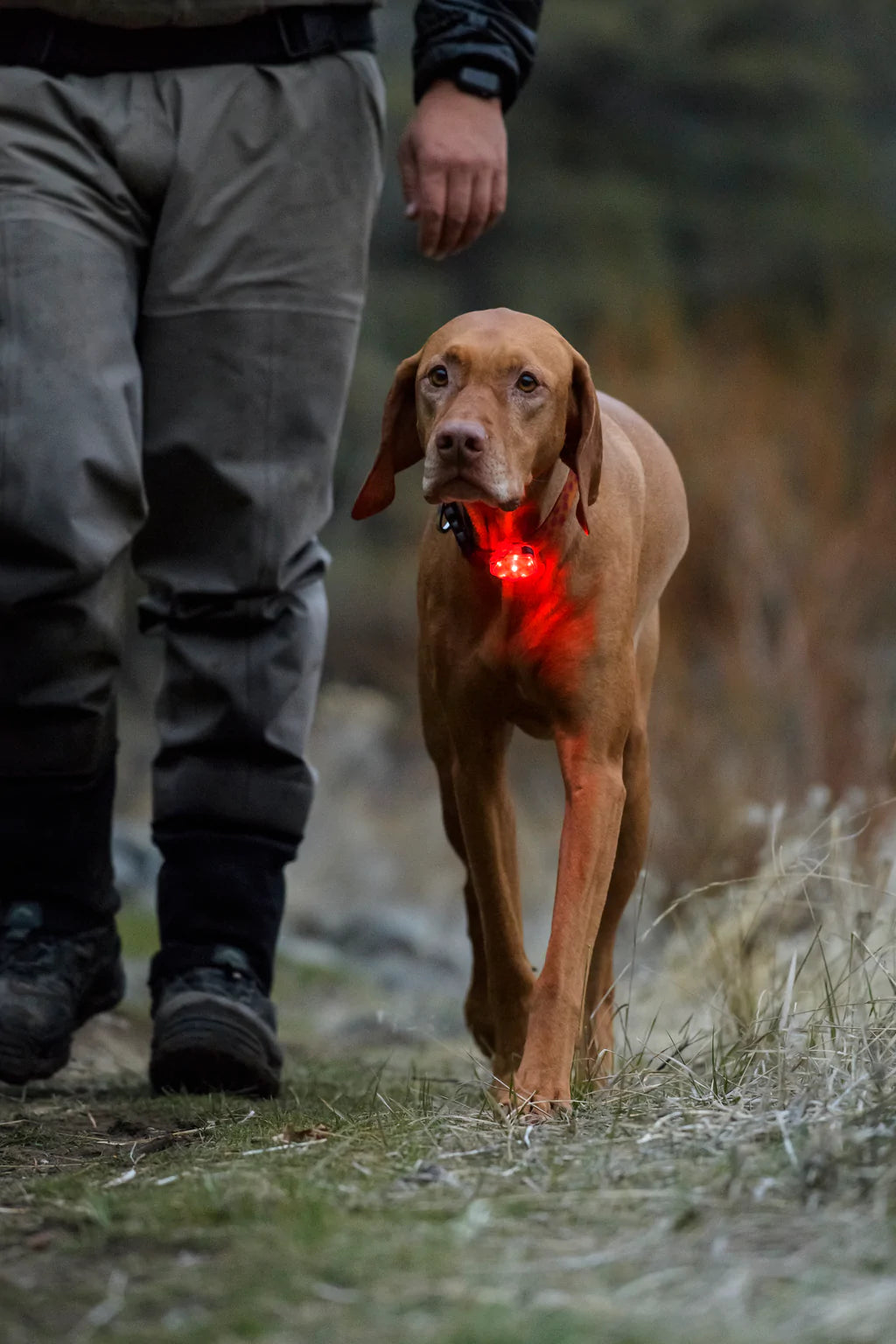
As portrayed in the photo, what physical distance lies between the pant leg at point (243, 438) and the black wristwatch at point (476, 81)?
216 mm

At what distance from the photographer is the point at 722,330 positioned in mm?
10055

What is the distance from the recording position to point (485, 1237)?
173cm

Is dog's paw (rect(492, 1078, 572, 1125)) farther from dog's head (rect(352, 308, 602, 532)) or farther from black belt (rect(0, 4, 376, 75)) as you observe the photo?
black belt (rect(0, 4, 376, 75))

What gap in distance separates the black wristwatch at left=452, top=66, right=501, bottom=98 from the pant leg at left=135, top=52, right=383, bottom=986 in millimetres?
216

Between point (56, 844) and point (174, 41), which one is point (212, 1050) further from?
point (174, 41)

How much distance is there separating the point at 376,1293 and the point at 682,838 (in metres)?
4.11

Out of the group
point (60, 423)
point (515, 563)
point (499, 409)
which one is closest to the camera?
point (499, 409)

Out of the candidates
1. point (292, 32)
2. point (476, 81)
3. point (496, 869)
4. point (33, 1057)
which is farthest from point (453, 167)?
point (33, 1057)

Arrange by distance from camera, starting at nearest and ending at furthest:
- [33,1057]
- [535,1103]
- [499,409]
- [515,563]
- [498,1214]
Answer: [498,1214], [535,1103], [499,409], [515,563], [33,1057]

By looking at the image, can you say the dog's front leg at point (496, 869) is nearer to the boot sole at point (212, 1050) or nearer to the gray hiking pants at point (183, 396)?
the boot sole at point (212, 1050)

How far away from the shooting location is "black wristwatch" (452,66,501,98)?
10.3 feet

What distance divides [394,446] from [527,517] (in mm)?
248

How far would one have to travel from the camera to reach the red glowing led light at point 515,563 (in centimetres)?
262

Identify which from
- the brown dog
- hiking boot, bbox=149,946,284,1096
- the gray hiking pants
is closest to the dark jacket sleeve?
the gray hiking pants
